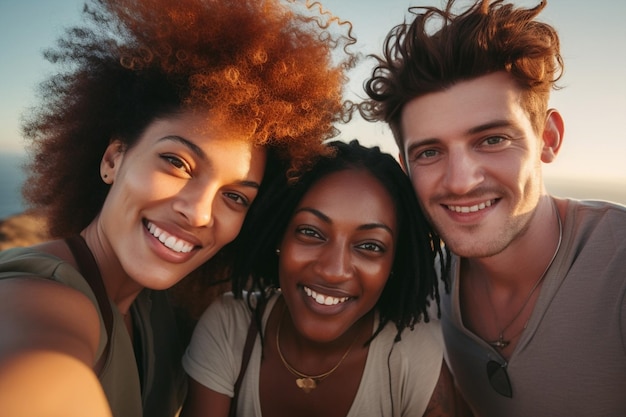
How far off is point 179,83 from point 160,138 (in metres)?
0.31

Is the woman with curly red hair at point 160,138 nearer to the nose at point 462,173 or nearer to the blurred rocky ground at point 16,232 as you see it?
the nose at point 462,173

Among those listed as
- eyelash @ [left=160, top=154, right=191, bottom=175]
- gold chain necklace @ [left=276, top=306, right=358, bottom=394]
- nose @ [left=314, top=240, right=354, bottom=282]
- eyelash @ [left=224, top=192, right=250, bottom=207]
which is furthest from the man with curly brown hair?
eyelash @ [left=160, top=154, right=191, bottom=175]

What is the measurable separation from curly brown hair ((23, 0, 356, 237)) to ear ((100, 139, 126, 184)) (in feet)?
0.16

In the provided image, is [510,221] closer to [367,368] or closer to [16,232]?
[367,368]

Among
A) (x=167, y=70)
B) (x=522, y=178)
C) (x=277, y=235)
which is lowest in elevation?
(x=277, y=235)

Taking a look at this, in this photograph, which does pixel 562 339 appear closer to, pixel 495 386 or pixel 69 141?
pixel 495 386

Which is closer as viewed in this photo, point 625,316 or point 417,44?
point 625,316

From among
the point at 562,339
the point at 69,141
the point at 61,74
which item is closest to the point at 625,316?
the point at 562,339

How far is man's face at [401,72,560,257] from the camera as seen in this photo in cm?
274

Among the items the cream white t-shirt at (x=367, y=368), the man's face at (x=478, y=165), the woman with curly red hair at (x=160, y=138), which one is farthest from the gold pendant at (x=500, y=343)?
the woman with curly red hair at (x=160, y=138)

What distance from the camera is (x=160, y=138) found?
2221 mm

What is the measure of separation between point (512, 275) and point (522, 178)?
64 cm

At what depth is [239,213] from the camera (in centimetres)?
245

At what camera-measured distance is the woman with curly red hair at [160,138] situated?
2174mm
